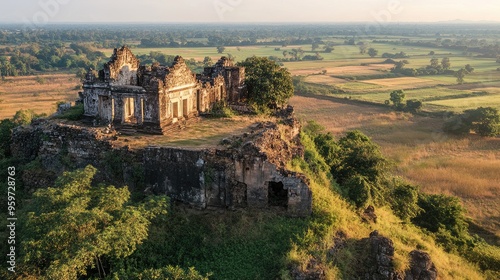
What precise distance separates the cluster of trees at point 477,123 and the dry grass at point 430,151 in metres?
0.95

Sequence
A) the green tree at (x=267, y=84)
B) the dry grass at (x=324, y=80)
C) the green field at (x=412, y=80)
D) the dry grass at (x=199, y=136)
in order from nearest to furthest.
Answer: the dry grass at (x=199, y=136) → the green tree at (x=267, y=84) → the green field at (x=412, y=80) → the dry grass at (x=324, y=80)

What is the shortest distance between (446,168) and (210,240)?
84.1ft

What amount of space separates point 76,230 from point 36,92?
6063 centimetres

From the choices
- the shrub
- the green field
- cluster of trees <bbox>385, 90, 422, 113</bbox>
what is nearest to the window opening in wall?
the shrub

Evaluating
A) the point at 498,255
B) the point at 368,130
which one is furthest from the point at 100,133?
the point at 368,130

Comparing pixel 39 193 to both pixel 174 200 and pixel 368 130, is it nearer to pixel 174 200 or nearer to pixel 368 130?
pixel 174 200

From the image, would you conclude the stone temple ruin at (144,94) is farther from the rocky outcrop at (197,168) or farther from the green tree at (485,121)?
the green tree at (485,121)

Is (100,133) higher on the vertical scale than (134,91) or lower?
lower

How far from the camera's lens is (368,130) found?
4653 centimetres

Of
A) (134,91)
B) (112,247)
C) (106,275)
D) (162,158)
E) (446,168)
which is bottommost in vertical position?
(446,168)

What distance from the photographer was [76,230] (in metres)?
12.2

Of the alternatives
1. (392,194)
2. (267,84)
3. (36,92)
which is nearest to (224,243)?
(392,194)

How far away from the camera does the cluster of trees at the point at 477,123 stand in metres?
43.1

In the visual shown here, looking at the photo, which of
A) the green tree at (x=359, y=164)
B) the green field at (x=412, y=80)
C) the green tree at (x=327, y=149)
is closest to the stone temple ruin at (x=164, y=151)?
the green tree at (x=327, y=149)
